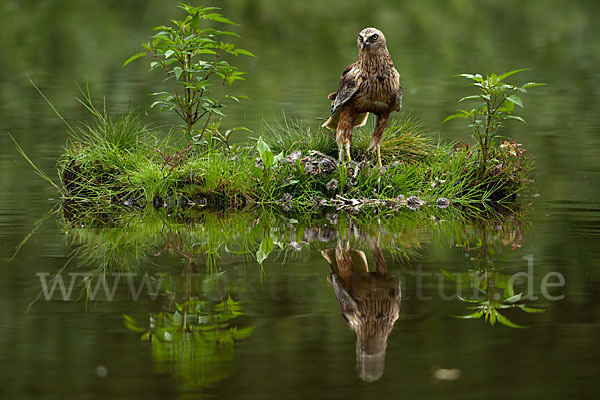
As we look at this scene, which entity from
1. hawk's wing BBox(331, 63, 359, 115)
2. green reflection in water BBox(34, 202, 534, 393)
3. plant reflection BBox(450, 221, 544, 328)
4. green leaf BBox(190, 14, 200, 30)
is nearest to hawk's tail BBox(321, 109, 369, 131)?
hawk's wing BBox(331, 63, 359, 115)

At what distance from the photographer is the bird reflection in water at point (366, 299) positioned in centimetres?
342

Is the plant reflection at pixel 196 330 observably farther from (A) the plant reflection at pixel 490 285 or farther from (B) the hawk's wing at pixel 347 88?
(B) the hawk's wing at pixel 347 88

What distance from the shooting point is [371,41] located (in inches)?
273

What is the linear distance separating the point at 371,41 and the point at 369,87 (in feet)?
1.13

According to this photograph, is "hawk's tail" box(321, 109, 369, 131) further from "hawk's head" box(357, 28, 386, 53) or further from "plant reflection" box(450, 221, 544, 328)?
"plant reflection" box(450, 221, 544, 328)

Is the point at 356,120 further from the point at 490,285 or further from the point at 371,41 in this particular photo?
the point at 490,285

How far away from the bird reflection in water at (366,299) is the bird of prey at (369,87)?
1804mm

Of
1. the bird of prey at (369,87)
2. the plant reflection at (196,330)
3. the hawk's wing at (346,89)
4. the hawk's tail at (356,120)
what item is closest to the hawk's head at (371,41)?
the bird of prey at (369,87)

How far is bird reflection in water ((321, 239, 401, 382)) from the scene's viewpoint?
3.42 m

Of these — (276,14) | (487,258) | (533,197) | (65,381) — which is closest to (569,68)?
(276,14)

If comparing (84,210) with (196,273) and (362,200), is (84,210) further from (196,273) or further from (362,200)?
(196,273)

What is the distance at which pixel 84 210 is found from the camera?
7227 millimetres

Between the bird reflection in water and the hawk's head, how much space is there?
6.15ft

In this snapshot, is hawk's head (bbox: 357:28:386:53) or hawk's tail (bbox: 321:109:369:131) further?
hawk's tail (bbox: 321:109:369:131)
